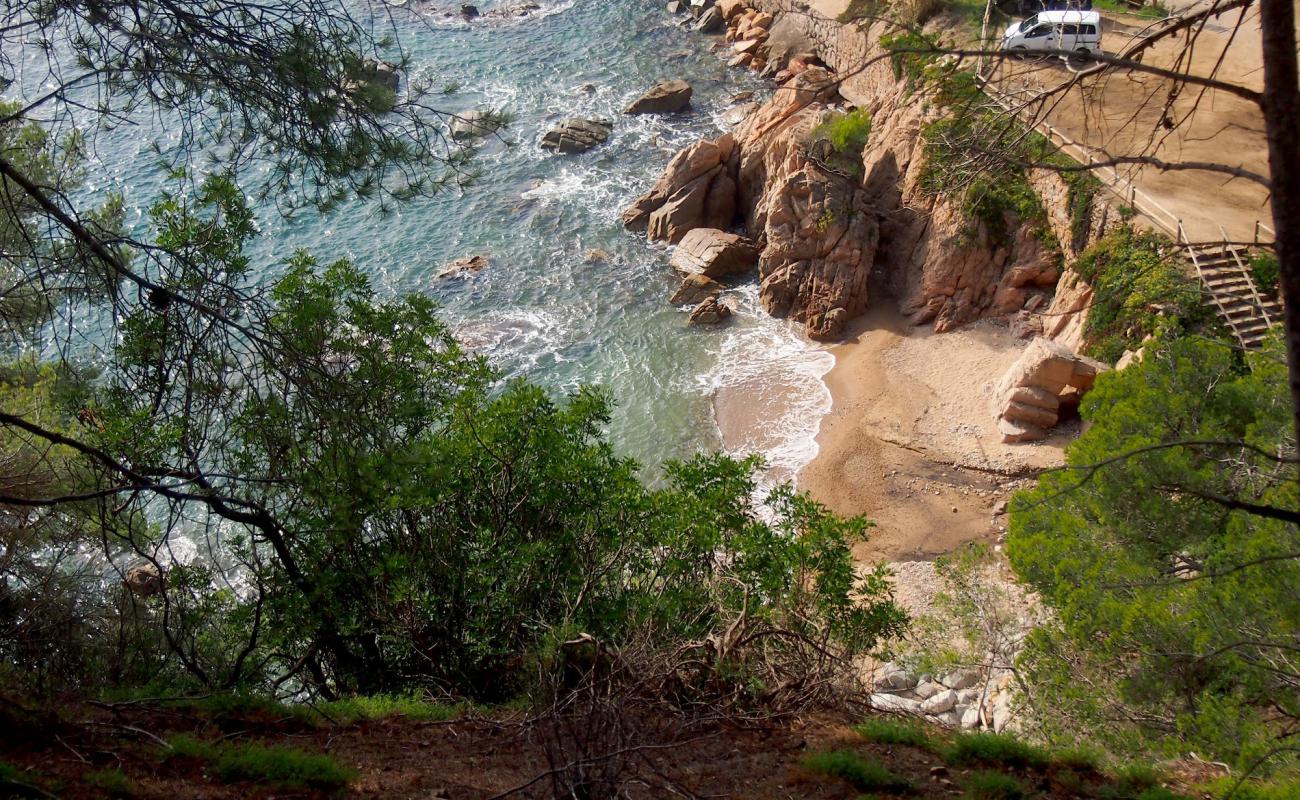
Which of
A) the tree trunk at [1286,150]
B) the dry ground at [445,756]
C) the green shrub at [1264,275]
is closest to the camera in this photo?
the tree trunk at [1286,150]

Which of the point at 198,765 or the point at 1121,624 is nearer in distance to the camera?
the point at 198,765

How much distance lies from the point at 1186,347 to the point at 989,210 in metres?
10.1

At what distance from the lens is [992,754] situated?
6.86 meters

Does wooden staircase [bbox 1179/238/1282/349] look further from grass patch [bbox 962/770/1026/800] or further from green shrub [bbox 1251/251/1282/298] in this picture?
grass patch [bbox 962/770/1026/800]

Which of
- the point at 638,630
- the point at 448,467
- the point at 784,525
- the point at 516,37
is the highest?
the point at 516,37

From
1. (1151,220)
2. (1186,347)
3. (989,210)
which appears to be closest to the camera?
(1186,347)

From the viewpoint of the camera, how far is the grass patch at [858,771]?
6.32 metres

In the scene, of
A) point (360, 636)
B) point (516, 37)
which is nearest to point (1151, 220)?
point (360, 636)

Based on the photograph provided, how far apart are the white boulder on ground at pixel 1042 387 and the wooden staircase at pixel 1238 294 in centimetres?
246

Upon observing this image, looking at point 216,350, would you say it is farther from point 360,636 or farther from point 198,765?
point 360,636

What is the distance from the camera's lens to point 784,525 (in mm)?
10250

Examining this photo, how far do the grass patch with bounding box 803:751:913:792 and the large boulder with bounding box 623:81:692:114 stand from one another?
30.9 metres

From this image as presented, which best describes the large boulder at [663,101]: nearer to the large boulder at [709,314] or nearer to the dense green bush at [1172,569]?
the large boulder at [709,314]

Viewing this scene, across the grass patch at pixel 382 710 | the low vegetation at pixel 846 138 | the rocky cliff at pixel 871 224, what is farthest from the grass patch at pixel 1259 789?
the low vegetation at pixel 846 138
